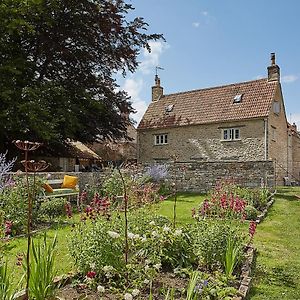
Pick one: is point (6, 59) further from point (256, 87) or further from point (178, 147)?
point (256, 87)

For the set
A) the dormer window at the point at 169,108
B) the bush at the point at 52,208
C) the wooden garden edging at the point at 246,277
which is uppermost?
the dormer window at the point at 169,108

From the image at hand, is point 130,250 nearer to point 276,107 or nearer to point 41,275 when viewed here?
point 41,275

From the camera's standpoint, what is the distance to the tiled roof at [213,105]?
24859mm

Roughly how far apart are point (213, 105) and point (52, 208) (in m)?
20.1

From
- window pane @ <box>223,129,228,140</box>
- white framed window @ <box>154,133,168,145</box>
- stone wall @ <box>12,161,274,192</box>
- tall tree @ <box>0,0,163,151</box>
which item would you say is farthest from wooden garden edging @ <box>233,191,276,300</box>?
white framed window @ <box>154,133,168,145</box>

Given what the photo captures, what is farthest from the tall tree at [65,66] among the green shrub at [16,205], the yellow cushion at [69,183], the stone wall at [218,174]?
the green shrub at [16,205]

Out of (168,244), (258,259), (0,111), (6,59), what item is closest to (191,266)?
(168,244)

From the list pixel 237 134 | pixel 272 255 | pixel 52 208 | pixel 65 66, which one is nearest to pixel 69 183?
pixel 52 208

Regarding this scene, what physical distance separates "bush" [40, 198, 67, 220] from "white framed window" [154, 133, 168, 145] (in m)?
19.6

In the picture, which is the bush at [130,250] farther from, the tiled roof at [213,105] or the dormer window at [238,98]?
the dormer window at [238,98]

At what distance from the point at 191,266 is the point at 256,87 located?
23596 millimetres

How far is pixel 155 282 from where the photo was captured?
403cm

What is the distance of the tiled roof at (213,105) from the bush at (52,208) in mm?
17740

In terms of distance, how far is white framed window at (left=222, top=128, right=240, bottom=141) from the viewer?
25.1m
